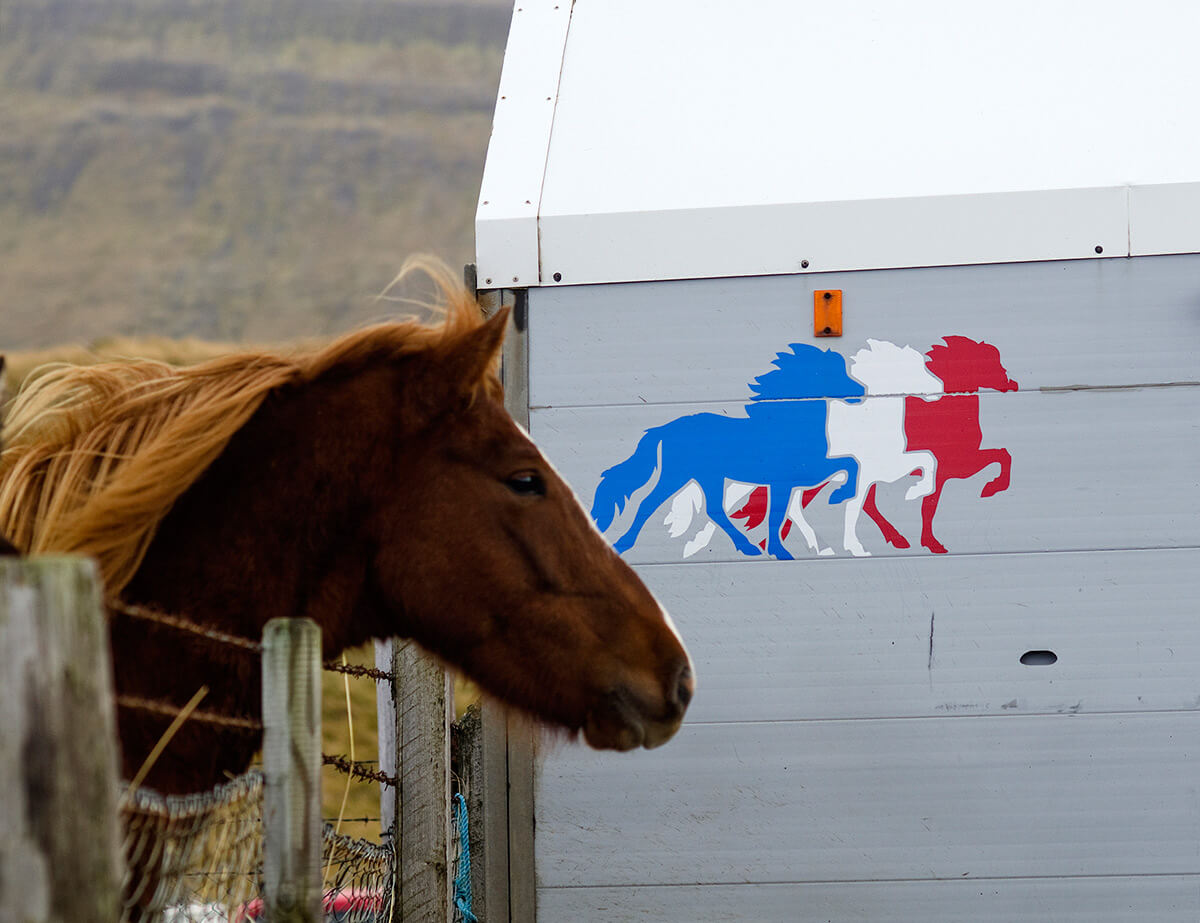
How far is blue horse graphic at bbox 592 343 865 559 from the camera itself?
3600 millimetres

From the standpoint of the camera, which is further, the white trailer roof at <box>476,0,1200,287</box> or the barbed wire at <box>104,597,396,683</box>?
the white trailer roof at <box>476,0,1200,287</box>

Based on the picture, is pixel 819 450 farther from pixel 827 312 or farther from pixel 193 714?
pixel 193 714

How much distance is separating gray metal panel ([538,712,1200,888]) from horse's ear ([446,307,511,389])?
5.24ft

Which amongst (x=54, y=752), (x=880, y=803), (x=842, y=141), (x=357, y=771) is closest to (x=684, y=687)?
(x=357, y=771)

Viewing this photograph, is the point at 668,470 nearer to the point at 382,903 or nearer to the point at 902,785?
the point at 902,785

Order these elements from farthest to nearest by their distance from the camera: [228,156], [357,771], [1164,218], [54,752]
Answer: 1. [228,156]
2. [1164,218]
3. [357,771]
4. [54,752]

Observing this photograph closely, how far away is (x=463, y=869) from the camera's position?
150 inches

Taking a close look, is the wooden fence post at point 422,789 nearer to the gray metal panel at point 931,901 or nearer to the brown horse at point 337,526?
the gray metal panel at point 931,901

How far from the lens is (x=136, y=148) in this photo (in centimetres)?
5500

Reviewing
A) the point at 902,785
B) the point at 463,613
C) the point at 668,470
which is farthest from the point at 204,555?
the point at 902,785

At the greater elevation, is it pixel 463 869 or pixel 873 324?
pixel 873 324

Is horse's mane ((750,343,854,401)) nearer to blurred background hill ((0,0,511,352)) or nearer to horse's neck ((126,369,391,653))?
horse's neck ((126,369,391,653))

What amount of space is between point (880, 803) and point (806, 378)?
1.25 metres

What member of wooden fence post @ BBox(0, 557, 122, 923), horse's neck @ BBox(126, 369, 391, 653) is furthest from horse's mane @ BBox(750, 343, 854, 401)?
wooden fence post @ BBox(0, 557, 122, 923)
